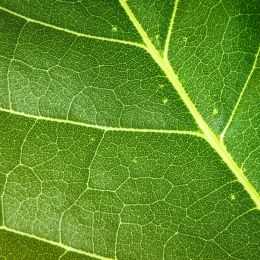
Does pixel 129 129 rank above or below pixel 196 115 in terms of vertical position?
below

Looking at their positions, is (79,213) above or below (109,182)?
below

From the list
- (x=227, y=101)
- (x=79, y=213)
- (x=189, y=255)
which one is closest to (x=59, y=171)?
(x=79, y=213)

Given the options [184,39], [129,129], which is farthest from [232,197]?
[184,39]

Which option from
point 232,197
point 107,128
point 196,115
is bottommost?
point 232,197

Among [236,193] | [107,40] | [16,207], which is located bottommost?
[16,207]

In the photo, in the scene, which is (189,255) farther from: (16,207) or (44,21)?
(44,21)

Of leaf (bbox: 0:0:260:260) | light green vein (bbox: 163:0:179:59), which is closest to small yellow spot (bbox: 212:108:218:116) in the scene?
leaf (bbox: 0:0:260:260)

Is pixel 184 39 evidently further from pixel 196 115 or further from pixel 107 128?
pixel 107 128

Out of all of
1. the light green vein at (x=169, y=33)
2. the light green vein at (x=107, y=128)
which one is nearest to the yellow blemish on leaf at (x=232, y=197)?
the light green vein at (x=107, y=128)
